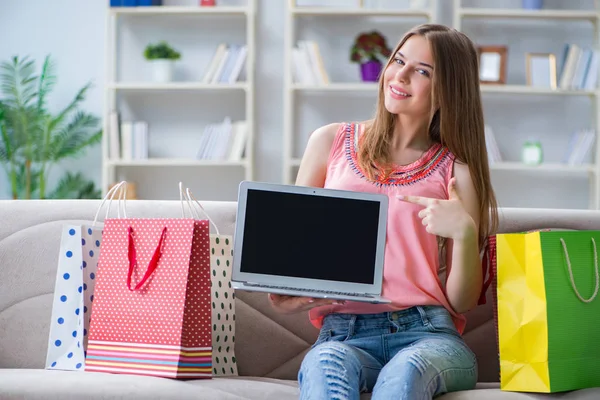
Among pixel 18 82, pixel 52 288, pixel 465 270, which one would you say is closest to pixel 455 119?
pixel 465 270

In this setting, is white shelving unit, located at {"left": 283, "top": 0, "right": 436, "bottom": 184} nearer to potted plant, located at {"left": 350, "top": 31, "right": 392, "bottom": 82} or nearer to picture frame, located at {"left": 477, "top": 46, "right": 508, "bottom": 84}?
potted plant, located at {"left": 350, "top": 31, "right": 392, "bottom": 82}

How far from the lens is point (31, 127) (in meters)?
4.75

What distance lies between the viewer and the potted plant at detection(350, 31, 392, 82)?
4.71 metres

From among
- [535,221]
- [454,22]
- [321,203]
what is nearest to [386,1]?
[454,22]

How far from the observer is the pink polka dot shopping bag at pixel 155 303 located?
5.62 ft

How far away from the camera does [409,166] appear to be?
1893mm

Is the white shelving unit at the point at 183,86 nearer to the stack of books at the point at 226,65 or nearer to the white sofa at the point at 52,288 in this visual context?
the stack of books at the point at 226,65

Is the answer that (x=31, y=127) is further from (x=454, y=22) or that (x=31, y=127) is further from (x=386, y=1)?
(x=454, y=22)

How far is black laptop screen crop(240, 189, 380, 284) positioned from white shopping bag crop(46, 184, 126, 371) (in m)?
0.42

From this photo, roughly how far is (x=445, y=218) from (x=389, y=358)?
0.32 metres

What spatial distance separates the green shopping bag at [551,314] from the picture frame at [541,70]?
3.29 metres

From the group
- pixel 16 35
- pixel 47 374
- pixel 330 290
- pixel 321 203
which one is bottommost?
pixel 47 374

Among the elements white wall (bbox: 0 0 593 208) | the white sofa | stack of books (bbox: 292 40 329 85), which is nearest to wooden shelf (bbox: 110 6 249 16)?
white wall (bbox: 0 0 593 208)

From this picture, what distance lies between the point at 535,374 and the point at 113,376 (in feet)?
2.81
